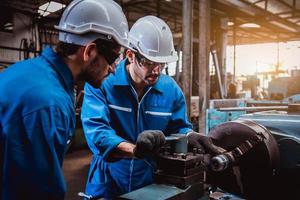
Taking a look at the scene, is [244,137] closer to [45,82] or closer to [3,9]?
[45,82]

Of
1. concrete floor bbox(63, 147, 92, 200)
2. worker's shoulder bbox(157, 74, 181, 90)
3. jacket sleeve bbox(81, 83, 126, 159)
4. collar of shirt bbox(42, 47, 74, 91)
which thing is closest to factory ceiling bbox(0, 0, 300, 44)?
concrete floor bbox(63, 147, 92, 200)

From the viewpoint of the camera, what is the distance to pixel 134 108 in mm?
1779

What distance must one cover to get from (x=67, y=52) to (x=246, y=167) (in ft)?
2.68

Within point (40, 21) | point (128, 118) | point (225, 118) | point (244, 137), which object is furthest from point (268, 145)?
point (40, 21)

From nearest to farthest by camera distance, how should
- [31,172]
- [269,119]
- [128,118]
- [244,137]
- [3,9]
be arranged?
[31,172] < [244,137] < [269,119] < [128,118] < [3,9]

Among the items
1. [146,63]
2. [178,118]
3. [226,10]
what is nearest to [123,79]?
[146,63]

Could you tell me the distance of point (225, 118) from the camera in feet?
11.2

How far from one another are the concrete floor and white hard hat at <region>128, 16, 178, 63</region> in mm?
2920

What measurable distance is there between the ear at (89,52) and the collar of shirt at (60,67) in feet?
0.26

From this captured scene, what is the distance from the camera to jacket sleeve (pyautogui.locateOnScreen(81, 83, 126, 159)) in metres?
1.50

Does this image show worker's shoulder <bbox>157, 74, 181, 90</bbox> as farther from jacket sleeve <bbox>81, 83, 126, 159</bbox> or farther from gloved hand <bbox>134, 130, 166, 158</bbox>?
gloved hand <bbox>134, 130, 166, 158</bbox>

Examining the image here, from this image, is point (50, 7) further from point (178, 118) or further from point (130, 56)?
point (178, 118)

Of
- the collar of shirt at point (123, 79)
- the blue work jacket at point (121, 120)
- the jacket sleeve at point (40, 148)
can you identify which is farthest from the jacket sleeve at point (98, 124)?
the jacket sleeve at point (40, 148)

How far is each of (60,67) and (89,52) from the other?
0.12 meters
